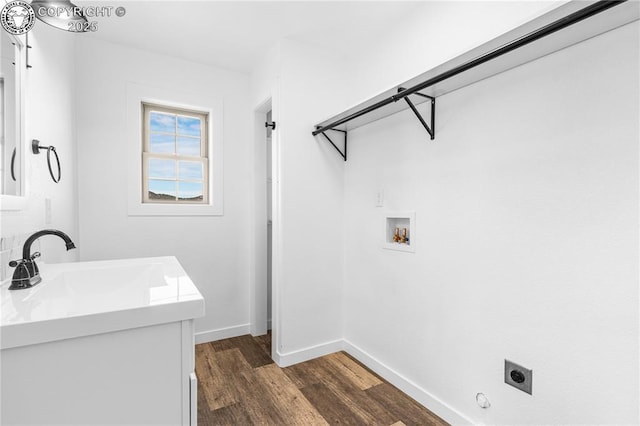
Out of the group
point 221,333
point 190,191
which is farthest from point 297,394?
point 190,191

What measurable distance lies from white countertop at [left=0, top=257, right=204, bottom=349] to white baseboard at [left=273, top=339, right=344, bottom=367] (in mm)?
1325

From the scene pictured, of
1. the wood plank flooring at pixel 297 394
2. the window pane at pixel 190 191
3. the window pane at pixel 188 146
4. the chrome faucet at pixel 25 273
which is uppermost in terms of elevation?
the window pane at pixel 188 146

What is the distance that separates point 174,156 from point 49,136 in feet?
3.58

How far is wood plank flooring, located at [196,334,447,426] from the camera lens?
1.73 meters

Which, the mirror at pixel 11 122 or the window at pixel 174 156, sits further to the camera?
the window at pixel 174 156

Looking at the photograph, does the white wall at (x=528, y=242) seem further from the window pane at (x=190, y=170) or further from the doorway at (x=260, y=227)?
the window pane at (x=190, y=170)

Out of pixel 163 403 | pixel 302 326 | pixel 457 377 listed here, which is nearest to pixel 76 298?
pixel 163 403

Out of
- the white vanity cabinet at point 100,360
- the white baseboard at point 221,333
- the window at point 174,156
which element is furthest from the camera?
the white baseboard at point 221,333

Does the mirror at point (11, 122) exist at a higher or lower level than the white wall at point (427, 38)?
lower

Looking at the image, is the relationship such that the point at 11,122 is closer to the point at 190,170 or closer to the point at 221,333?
the point at 190,170

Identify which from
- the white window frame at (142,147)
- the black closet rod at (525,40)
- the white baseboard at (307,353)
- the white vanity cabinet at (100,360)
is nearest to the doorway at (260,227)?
the white window frame at (142,147)

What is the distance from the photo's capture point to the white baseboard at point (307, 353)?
2311 millimetres

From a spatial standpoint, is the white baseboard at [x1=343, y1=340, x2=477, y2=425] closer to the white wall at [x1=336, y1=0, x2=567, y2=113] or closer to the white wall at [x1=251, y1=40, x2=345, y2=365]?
the white wall at [x1=251, y1=40, x2=345, y2=365]

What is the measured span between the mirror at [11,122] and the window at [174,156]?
4.44 ft
